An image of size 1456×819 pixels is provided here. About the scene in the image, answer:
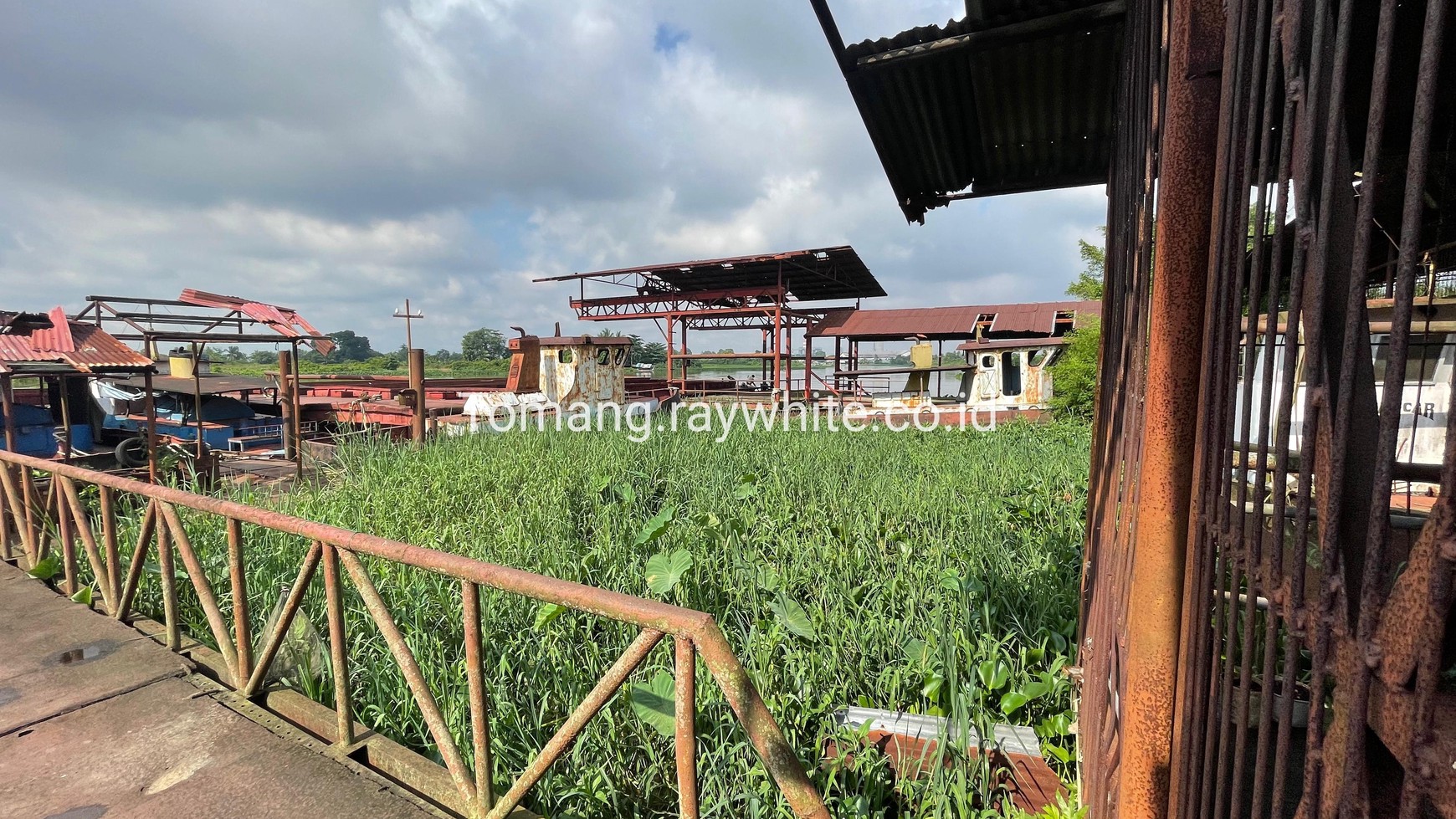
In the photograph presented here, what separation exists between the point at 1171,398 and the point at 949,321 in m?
13.9

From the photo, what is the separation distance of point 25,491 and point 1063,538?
233 inches

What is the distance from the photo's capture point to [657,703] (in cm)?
204

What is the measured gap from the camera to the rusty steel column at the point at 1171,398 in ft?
3.04

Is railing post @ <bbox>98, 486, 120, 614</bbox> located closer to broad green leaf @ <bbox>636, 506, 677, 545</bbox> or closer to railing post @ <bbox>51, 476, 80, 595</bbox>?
railing post @ <bbox>51, 476, 80, 595</bbox>

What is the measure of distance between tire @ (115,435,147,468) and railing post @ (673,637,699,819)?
309 inches

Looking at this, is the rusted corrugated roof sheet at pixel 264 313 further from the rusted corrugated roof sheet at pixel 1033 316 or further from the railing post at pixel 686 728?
the rusted corrugated roof sheet at pixel 1033 316

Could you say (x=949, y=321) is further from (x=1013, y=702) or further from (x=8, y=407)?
(x=8, y=407)

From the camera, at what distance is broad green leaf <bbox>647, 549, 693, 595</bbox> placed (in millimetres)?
2961

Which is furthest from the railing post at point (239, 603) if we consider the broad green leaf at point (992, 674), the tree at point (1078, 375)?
the tree at point (1078, 375)

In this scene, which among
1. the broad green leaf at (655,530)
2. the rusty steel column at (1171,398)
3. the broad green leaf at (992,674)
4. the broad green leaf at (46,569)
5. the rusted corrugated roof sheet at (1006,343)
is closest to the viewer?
the rusty steel column at (1171,398)

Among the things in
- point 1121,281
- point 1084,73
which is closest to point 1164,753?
point 1121,281

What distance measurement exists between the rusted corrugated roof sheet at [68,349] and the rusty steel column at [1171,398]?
285 inches

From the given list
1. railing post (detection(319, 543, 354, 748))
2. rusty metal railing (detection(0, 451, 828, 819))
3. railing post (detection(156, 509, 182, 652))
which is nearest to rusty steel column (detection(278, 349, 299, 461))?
rusty metal railing (detection(0, 451, 828, 819))

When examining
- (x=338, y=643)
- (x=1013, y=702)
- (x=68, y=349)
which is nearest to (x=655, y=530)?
(x=338, y=643)
